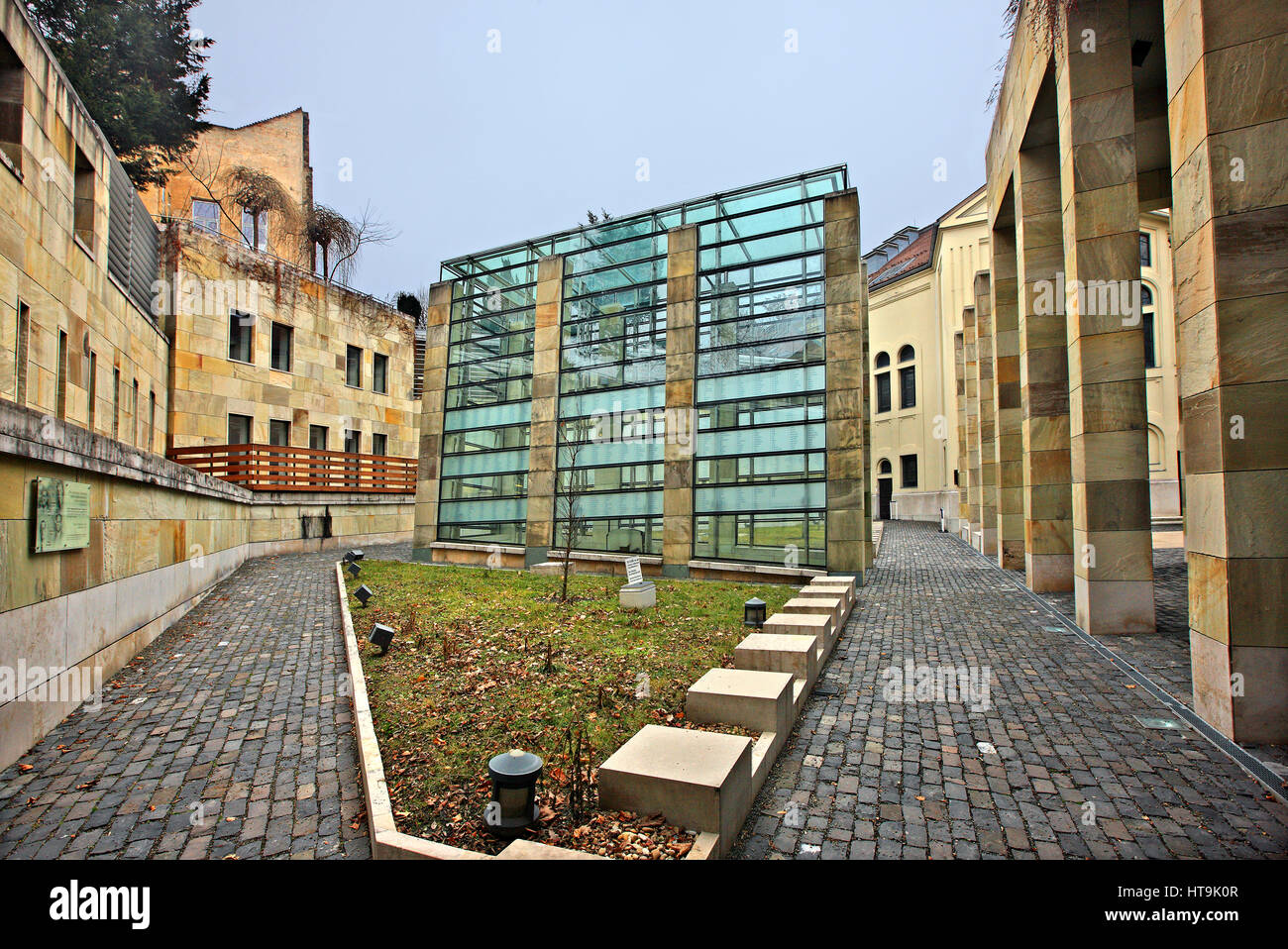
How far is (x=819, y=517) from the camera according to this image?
56.2 feet

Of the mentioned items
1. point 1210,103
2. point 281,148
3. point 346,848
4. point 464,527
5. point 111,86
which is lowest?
Result: point 346,848

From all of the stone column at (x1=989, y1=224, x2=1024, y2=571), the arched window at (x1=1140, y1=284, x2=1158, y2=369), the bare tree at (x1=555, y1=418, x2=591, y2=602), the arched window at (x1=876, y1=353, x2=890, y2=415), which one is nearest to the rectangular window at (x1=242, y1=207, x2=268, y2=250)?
the bare tree at (x1=555, y1=418, x2=591, y2=602)

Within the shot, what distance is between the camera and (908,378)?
50.0 m

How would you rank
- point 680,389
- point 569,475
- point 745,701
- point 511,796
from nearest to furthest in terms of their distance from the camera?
point 511,796 → point 745,701 → point 680,389 → point 569,475

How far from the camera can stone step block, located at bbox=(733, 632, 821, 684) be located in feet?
24.2

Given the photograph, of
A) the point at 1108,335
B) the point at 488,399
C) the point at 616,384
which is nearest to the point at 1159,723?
the point at 1108,335

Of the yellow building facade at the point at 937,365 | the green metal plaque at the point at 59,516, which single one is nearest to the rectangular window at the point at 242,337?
the green metal plaque at the point at 59,516

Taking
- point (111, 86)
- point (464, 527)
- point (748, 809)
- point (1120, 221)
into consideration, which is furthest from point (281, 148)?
point (748, 809)

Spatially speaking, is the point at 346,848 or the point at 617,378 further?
the point at 617,378

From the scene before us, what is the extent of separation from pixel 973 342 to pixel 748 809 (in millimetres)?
28402

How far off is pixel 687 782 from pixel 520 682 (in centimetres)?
409

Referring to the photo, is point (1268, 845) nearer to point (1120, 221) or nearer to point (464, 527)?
point (1120, 221)

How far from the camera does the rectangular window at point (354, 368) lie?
3028cm

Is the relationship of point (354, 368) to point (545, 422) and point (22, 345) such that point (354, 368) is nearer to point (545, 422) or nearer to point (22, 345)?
point (545, 422)
